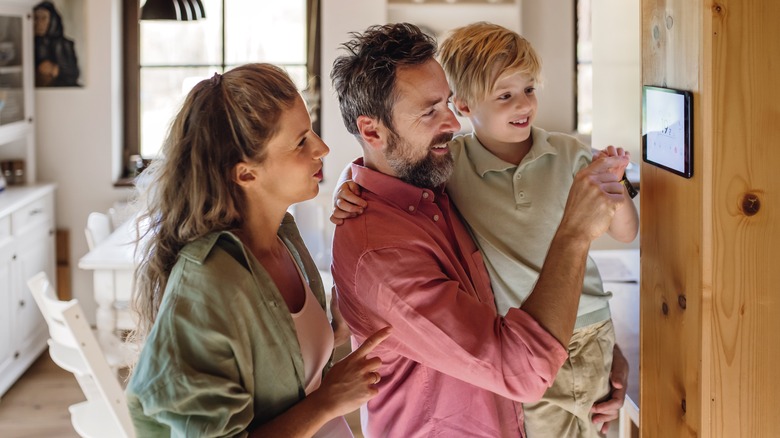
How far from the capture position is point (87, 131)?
5340mm

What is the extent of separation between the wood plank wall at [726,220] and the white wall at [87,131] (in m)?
4.36

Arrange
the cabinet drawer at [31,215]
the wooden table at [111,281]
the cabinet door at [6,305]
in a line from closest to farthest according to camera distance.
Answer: the wooden table at [111,281] → the cabinet door at [6,305] → the cabinet drawer at [31,215]

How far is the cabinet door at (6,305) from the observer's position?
14.7 feet

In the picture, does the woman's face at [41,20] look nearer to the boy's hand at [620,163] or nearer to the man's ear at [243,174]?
the man's ear at [243,174]

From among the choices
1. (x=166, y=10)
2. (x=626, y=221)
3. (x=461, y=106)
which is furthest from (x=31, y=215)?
(x=626, y=221)

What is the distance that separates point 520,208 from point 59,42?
162 inches

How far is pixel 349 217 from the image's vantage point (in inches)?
67.7

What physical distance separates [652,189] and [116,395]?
A: 1520mm

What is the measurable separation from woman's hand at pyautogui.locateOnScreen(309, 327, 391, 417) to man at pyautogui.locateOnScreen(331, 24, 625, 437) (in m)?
0.10

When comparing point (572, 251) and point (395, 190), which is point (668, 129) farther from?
point (395, 190)

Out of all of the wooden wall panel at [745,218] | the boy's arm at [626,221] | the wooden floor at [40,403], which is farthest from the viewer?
the wooden floor at [40,403]

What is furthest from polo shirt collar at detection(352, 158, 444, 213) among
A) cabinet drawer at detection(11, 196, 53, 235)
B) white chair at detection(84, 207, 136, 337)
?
cabinet drawer at detection(11, 196, 53, 235)

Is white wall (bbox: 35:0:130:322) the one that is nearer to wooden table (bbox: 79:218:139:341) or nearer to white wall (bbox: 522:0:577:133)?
wooden table (bbox: 79:218:139:341)

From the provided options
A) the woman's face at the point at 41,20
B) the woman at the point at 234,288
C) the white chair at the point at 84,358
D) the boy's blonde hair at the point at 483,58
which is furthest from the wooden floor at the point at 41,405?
the woman at the point at 234,288
